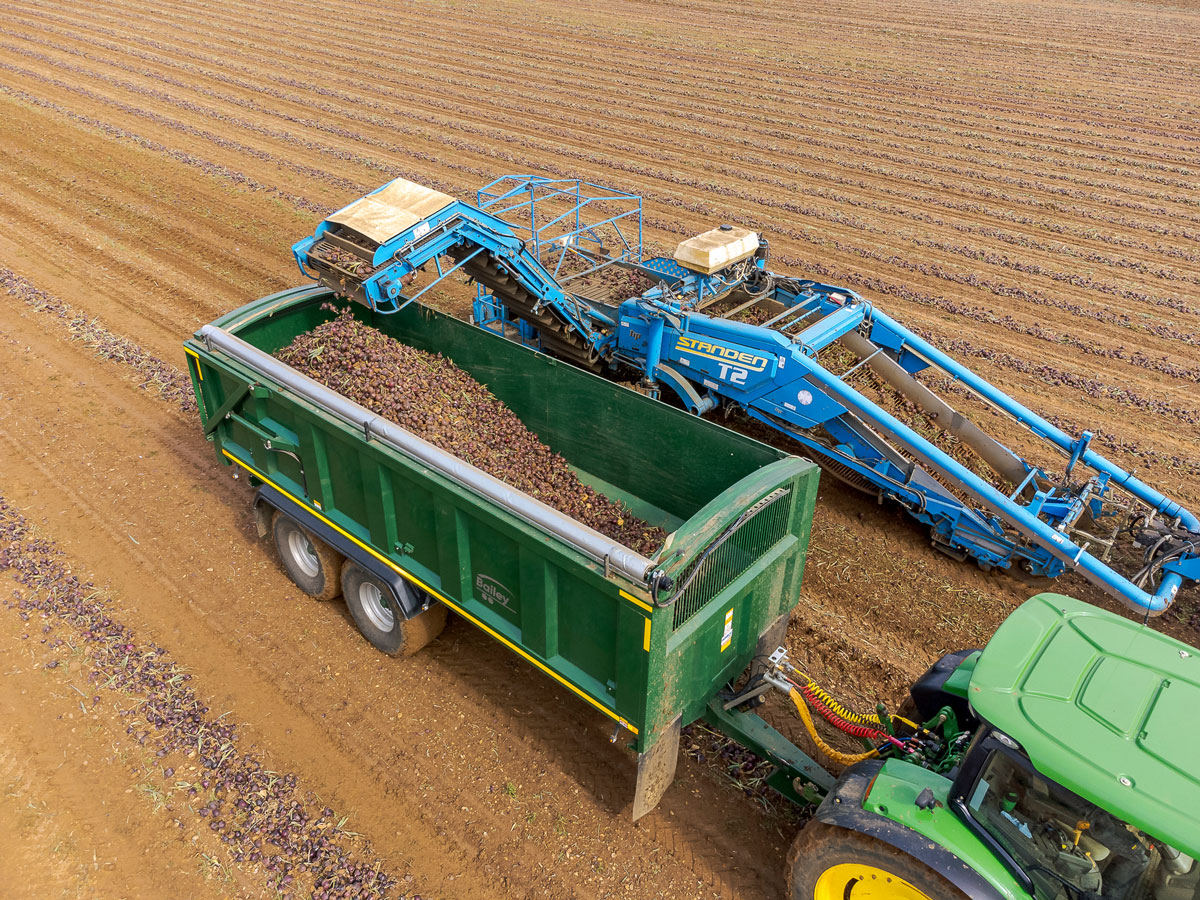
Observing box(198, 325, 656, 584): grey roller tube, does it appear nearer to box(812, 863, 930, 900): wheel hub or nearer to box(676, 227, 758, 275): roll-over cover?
box(812, 863, 930, 900): wheel hub

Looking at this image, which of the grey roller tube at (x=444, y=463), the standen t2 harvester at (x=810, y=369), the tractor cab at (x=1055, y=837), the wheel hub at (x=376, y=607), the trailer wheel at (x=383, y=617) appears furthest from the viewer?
the standen t2 harvester at (x=810, y=369)

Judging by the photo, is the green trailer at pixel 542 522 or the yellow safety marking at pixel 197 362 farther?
the yellow safety marking at pixel 197 362

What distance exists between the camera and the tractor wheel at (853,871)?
3.79 metres

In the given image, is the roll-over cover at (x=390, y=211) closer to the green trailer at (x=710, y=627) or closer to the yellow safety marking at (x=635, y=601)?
the green trailer at (x=710, y=627)

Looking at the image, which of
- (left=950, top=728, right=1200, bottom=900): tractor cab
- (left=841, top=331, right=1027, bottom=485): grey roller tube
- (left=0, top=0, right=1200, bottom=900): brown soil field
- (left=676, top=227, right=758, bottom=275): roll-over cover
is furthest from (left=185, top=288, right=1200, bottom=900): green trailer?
(left=841, top=331, right=1027, bottom=485): grey roller tube

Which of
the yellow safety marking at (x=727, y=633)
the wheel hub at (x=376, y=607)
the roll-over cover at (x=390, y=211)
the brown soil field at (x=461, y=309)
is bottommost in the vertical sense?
the brown soil field at (x=461, y=309)

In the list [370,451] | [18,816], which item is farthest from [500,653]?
[18,816]

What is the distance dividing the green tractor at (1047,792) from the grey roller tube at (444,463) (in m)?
1.60

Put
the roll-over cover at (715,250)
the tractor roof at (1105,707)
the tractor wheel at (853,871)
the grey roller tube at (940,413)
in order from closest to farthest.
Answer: the tractor roof at (1105,707)
the tractor wheel at (853,871)
the grey roller tube at (940,413)
the roll-over cover at (715,250)

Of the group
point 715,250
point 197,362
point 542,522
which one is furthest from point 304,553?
point 715,250

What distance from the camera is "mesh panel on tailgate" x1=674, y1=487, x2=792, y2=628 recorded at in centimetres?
453

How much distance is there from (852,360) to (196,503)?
21.7 feet

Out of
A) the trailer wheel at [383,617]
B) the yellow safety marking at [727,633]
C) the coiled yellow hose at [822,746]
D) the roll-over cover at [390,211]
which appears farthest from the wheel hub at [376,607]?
the coiled yellow hose at [822,746]

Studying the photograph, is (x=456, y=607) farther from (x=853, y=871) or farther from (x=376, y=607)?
(x=853, y=871)
